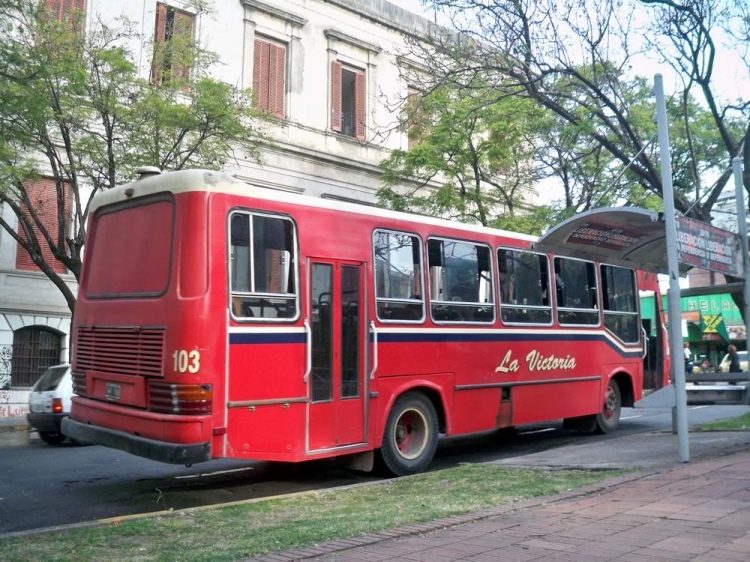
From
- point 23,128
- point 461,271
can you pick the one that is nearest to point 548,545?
point 461,271

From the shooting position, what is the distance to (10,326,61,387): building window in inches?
771

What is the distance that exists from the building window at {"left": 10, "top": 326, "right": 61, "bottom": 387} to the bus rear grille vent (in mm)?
12001

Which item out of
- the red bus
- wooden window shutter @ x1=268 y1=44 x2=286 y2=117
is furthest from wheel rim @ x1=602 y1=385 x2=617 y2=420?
wooden window shutter @ x1=268 y1=44 x2=286 y2=117

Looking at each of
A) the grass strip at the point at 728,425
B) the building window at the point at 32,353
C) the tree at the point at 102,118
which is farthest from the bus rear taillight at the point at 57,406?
the grass strip at the point at 728,425

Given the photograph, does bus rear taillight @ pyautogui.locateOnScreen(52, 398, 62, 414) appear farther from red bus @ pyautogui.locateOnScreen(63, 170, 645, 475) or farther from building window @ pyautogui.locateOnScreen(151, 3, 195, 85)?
building window @ pyautogui.locateOnScreen(151, 3, 195, 85)

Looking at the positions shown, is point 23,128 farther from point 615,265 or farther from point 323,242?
point 615,265

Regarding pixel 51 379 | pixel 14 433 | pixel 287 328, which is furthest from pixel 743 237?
pixel 14 433

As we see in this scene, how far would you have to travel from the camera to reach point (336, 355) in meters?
8.82

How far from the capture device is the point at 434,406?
10.2 metres

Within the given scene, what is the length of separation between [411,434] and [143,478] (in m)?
3.46

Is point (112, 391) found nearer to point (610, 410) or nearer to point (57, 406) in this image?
point (57, 406)

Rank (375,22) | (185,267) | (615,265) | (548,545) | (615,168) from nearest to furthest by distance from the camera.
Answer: (548,545), (185,267), (615,265), (615,168), (375,22)

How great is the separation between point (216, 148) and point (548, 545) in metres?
14.0

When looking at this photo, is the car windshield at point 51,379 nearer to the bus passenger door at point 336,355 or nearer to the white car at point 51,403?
the white car at point 51,403
